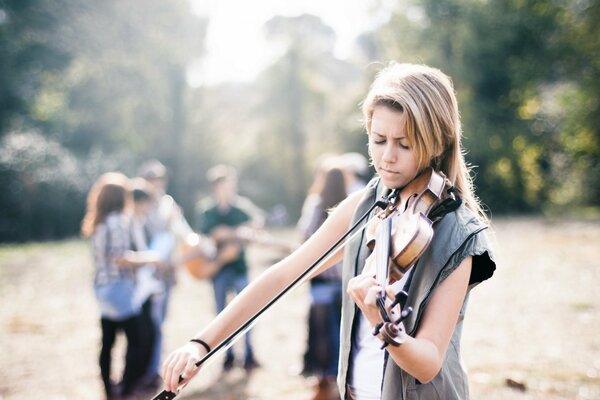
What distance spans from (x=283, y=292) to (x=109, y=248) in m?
3.59

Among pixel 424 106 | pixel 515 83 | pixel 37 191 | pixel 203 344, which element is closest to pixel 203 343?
pixel 203 344

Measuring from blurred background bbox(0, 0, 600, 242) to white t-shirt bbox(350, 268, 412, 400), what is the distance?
19766 millimetres

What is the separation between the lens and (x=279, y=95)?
24672 mm

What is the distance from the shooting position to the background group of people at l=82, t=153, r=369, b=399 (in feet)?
16.8

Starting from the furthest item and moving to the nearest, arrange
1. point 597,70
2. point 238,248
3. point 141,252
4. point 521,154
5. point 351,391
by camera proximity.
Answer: point 521,154 < point 597,70 < point 238,248 < point 141,252 < point 351,391

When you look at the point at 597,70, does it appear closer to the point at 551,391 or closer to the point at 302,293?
the point at 302,293

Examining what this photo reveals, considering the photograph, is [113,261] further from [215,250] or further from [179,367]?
[179,367]

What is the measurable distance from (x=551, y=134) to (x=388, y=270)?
24500mm

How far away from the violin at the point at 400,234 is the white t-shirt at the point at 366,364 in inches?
10.4

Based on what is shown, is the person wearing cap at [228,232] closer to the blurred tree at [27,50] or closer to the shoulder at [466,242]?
the shoulder at [466,242]

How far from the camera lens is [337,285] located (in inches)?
218

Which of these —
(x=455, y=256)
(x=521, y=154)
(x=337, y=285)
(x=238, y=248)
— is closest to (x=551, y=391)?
(x=337, y=285)

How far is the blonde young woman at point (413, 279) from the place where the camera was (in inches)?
62.0

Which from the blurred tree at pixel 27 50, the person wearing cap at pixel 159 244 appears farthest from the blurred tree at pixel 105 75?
the person wearing cap at pixel 159 244
